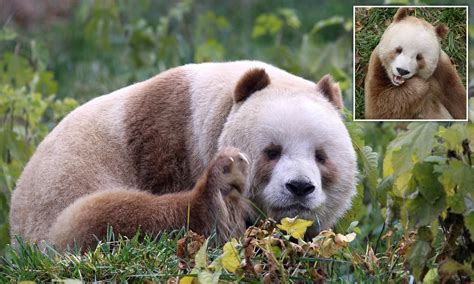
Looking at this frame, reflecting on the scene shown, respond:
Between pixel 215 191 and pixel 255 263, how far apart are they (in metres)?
→ 0.62

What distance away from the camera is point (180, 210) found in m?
4.63

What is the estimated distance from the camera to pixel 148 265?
13.8ft

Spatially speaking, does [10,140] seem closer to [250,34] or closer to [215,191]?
[215,191]

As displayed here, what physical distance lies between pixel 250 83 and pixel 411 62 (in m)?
0.80

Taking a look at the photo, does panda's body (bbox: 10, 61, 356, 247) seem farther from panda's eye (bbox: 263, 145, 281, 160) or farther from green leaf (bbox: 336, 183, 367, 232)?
green leaf (bbox: 336, 183, 367, 232)

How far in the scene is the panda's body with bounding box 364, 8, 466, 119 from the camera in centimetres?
445

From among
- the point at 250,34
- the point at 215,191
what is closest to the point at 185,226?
the point at 215,191

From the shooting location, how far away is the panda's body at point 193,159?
Answer: 15.2 feet

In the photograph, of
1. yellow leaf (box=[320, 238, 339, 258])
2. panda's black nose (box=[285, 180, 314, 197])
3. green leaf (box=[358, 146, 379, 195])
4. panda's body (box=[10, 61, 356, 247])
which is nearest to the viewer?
yellow leaf (box=[320, 238, 339, 258])

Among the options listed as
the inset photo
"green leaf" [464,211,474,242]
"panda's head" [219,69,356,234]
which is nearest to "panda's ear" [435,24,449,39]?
the inset photo

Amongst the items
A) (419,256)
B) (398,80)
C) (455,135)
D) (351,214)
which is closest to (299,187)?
(398,80)

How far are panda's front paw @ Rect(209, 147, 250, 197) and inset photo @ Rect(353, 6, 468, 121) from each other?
604 millimetres

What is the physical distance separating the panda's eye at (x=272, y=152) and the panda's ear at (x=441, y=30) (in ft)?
2.97

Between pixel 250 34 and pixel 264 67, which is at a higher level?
pixel 264 67
